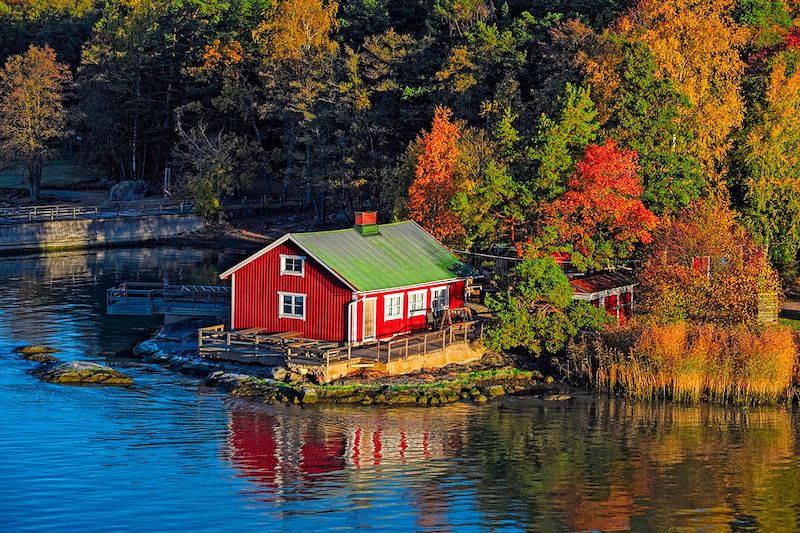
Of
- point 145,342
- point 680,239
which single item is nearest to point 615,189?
point 680,239

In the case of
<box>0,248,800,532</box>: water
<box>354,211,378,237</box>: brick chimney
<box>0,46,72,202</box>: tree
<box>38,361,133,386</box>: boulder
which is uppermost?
<box>0,46,72,202</box>: tree

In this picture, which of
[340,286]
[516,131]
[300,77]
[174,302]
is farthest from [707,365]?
[300,77]

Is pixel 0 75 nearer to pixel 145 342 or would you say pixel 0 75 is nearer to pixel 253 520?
pixel 145 342

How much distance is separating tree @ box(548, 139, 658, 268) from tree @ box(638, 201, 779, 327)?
164cm

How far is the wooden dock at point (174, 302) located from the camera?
6969 cm

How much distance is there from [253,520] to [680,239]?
1258 inches

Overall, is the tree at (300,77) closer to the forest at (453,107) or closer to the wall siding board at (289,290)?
the forest at (453,107)

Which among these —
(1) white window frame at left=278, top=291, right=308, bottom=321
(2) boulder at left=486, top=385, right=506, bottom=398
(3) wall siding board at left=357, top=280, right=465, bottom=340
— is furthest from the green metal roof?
(2) boulder at left=486, top=385, right=506, bottom=398

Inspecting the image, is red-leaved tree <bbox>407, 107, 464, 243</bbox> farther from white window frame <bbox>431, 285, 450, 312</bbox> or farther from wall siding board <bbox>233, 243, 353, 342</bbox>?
wall siding board <bbox>233, 243, 353, 342</bbox>

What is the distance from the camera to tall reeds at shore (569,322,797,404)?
185 feet

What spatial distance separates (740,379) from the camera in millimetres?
56594

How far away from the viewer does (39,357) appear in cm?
6291

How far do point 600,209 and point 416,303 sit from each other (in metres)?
10.9

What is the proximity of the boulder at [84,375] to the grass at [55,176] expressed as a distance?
→ 8508 cm
